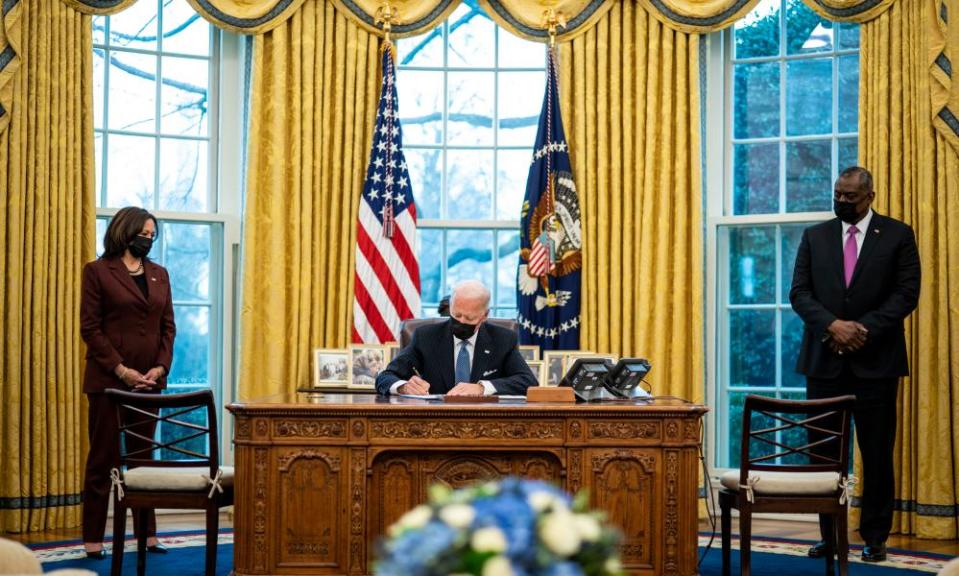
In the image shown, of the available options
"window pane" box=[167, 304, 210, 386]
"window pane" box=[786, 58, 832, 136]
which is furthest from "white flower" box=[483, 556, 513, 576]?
"window pane" box=[786, 58, 832, 136]

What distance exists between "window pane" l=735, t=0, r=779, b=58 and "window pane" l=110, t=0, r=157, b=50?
3630 millimetres

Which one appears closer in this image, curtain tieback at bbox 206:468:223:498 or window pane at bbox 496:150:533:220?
curtain tieback at bbox 206:468:223:498

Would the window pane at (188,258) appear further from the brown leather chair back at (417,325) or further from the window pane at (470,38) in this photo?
the window pane at (470,38)

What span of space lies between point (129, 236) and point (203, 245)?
5.24 ft

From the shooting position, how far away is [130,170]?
7.07 metres

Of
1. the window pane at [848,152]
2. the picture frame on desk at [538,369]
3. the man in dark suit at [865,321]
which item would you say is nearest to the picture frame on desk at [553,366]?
the picture frame on desk at [538,369]

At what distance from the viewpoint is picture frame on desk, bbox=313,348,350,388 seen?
6.69 meters

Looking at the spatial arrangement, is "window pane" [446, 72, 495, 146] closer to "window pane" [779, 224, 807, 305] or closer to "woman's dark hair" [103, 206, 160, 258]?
"window pane" [779, 224, 807, 305]

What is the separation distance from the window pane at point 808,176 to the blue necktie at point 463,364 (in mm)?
2689

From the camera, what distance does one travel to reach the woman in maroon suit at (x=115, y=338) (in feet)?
18.3

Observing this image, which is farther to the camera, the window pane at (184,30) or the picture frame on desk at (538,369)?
the window pane at (184,30)

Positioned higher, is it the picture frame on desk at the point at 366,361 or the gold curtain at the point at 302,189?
the gold curtain at the point at 302,189

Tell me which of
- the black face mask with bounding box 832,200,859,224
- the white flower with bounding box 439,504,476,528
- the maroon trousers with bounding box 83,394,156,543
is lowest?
the maroon trousers with bounding box 83,394,156,543

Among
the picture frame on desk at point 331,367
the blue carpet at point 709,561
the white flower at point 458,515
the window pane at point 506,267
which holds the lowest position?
the blue carpet at point 709,561
